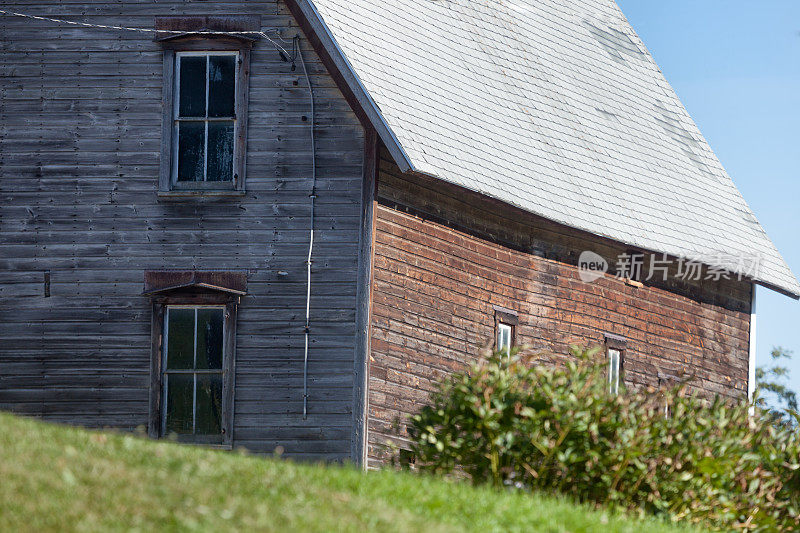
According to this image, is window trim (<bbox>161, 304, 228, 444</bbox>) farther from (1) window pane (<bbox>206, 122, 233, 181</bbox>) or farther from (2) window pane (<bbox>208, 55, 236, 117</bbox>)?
(2) window pane (<bbox>208, 55, 236, 117</bbox>)

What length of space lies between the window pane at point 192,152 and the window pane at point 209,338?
6.14ft

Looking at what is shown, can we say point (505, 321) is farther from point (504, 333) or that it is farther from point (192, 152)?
point (192, 152)

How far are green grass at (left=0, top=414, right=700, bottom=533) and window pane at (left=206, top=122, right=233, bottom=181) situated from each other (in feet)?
19.7

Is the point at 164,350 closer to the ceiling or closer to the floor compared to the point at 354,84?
closer to the floor

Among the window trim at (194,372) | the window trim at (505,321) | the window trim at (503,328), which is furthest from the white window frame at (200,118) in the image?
the window trim at (503,328)

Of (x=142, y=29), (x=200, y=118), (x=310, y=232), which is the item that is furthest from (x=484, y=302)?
(x=142, y=29)

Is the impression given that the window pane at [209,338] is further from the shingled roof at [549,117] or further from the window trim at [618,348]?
the window trim at [618,348]

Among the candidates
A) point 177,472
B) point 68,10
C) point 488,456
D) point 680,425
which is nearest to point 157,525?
point 177,472

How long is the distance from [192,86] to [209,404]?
171 inches

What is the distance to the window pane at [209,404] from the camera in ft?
53.5

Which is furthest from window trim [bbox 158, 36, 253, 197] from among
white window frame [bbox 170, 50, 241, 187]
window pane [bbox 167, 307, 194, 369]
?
window pane [bbox 167, 307, 194, 369]

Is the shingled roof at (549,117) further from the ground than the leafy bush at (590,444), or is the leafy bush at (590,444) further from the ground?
the shingled roof at (549,117)

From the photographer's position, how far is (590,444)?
12.5 meters

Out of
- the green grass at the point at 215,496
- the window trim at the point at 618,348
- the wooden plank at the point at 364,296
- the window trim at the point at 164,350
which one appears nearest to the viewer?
the green grass at the point at 215,496
